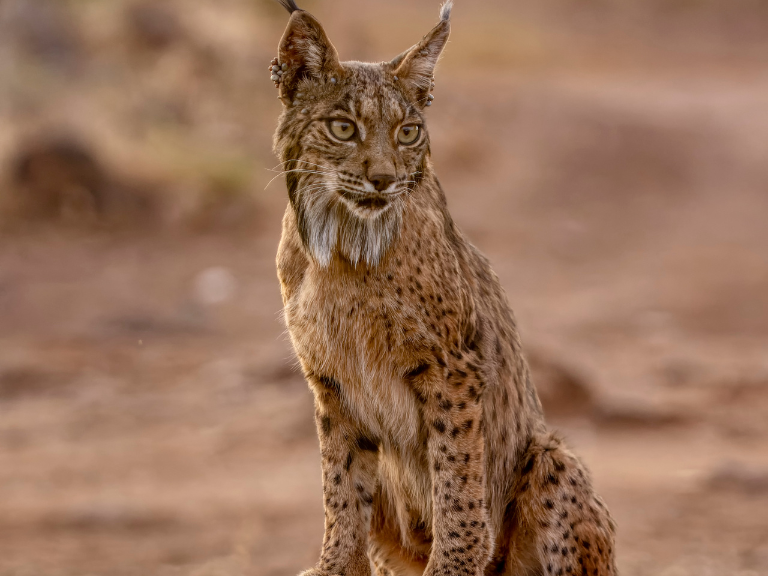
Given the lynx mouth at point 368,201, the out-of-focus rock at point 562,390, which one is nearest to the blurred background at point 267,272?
the out-of-focus rock at point 562,390

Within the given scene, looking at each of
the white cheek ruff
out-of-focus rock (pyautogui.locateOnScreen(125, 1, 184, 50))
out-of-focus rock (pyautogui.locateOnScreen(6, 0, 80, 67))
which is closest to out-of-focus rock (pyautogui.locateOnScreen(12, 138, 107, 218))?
out-of-focus rock (pyautogui.locateOnScreen(6, 0, 80, 67))

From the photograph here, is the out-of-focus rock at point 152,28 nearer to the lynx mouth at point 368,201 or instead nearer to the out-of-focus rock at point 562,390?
the out-of-focus rock at point 562,390

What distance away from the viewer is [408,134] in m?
4.67

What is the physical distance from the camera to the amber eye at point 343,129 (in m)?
4.57

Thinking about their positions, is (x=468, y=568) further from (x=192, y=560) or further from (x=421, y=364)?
(x=192, y=560)

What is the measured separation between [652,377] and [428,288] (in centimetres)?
866

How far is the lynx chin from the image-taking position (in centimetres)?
461

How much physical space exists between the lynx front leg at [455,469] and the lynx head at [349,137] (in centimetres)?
66

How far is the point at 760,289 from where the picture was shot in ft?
52.3

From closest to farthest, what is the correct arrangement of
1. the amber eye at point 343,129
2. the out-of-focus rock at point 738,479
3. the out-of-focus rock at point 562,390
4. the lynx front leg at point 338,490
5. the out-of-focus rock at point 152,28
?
1. the amber eye at point 343,129
2. the lynx front leg at point 338,490
3. the out-of-focus rock at point 738,479
4. the out-of-focus rock at point 562,390
5. the out-of-focus rock at point 152,28

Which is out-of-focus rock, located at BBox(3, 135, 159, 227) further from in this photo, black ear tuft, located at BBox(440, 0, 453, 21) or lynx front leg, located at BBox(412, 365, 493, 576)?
lynx front leg, located at BBox(412, 365, 493, 576)

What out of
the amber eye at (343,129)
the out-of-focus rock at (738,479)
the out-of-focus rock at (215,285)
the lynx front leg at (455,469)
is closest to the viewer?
the amber eye at (343,129)

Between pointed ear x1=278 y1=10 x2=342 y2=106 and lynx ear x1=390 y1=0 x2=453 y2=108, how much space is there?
286 millimetres

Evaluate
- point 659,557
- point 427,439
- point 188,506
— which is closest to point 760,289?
point 659,557
